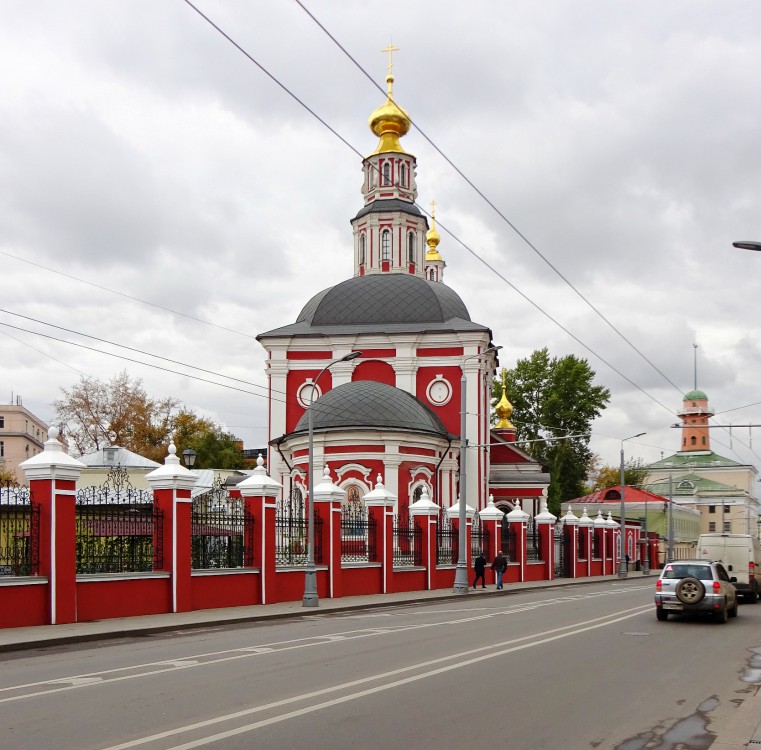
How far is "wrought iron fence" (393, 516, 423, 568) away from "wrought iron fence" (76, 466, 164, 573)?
1117cm

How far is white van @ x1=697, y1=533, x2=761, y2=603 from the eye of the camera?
29062 mm

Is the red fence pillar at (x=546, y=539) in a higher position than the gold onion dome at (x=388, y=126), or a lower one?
lower

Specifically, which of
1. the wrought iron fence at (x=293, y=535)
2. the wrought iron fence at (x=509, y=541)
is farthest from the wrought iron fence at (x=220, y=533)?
the wrought iron fence at (x=509, y=541)

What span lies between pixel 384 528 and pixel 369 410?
13.6 metres

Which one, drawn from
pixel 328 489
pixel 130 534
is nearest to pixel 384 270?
pixel 328 489

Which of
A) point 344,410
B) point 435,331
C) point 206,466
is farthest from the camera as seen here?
point 206,466

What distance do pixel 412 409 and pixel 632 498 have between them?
4371 centimetres

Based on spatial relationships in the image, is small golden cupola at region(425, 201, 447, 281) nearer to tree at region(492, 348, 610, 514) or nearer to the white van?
tree at region(492, 348, 610, 514)

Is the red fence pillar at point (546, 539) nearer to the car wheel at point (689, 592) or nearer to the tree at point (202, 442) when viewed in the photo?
the car wheel at point (689, 592)

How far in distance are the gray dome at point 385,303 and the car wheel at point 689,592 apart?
103 feet

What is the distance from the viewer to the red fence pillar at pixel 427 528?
33.1 m

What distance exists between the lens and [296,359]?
5141cm

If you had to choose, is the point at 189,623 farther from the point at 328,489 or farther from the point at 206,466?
the point at 206,466

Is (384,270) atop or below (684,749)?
atop
